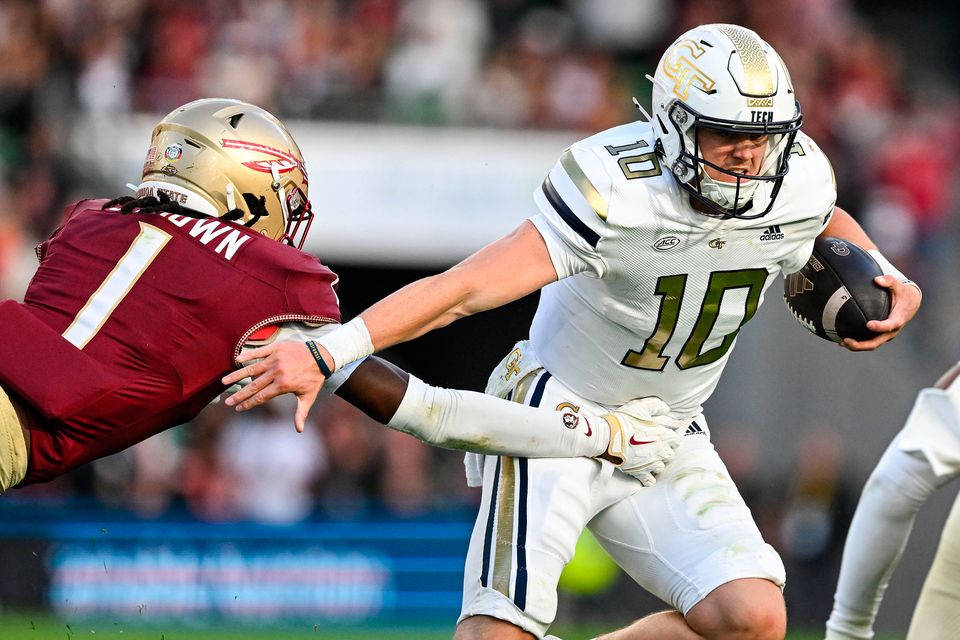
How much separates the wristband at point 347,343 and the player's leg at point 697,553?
1.08 meters

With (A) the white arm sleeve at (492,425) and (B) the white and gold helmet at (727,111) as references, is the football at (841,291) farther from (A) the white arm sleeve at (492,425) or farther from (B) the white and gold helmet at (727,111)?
(A) the white arm sleeve at (492,425)

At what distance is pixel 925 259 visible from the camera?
11.2 metres

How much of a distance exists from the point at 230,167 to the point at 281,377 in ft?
2.79

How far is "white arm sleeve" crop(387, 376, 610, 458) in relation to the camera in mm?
3922

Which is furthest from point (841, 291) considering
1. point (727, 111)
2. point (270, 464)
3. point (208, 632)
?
point (270, 464)

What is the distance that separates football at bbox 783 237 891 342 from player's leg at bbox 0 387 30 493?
92.1 inches

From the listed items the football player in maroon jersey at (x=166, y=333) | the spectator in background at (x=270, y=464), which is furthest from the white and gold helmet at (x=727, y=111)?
the spectator in background at (x=270, y=464)

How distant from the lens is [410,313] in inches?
A: 150

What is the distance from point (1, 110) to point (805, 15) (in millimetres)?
6800

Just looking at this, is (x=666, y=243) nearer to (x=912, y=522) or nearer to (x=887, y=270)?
(x=887, y=270)

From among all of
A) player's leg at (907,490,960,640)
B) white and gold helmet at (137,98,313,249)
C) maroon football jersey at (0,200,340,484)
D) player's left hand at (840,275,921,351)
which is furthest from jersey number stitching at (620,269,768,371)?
white and gold helmet at (137,98,313,249)

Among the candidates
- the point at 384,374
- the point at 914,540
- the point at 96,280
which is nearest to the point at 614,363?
the point at 384,374

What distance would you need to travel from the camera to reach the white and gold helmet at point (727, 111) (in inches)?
156

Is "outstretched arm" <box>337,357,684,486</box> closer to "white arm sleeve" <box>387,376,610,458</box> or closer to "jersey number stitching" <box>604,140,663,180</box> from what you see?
"white arm sleeve" <box>387,376,610,458</box>
